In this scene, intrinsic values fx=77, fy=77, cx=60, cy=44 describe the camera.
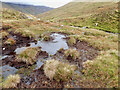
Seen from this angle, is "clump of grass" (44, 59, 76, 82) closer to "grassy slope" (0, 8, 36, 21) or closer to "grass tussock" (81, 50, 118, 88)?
"grass tussock" (81, 50, 118, 88)

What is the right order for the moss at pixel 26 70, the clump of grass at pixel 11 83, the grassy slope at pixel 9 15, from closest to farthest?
the clump of grass at pixel 11 83, the moss at pixel 26 70, the grassy slope at pixel 9 15

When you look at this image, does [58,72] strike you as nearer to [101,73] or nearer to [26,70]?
[26,70]

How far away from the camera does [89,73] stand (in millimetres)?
9836

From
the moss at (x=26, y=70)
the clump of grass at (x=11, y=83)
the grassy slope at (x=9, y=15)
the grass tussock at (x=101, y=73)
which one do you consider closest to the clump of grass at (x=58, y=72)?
the grass tussock at (x=101, y=73)

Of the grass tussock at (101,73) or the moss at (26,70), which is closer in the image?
the grass tussock at (101,73)

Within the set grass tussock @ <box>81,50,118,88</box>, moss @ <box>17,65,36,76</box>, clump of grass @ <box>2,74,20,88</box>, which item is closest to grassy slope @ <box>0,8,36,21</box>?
moss @ <box>17,65,36,76</box>

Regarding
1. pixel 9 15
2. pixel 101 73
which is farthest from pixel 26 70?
pixel 9 15

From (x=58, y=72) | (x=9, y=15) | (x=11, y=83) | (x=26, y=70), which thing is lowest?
(x=11, y=83)

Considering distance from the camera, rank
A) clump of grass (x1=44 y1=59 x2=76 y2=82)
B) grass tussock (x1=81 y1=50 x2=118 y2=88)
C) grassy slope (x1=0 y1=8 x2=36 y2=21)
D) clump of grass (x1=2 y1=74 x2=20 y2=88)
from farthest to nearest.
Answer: grassy slope (x1=0 y1=8 x2=36 y2=21), clump of grass (x1=44 y1=59 x2=76 y2=82), grass tussock (x1=81 y1=50 x2=118 y2=88), clump of grass (x1=2 y1=74 x2=20 y2=88)

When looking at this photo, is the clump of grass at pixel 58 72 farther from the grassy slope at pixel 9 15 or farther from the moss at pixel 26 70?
the grassy slope at pixel 9 15

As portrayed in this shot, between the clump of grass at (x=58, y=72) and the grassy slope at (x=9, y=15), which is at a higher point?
the grassy slope at (x=9, y=15)

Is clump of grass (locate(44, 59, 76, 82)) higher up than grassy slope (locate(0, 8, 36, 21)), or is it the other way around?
grassy slope (locate(0, 8, 36, 21))

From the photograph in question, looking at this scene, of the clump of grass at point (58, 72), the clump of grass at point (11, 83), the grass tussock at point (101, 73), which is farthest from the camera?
the clump of grass at point (58, 72)

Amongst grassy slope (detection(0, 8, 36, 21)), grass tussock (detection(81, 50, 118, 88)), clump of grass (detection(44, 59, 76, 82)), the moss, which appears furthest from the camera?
grassy slope (detection(0, 8, 36, 21))
